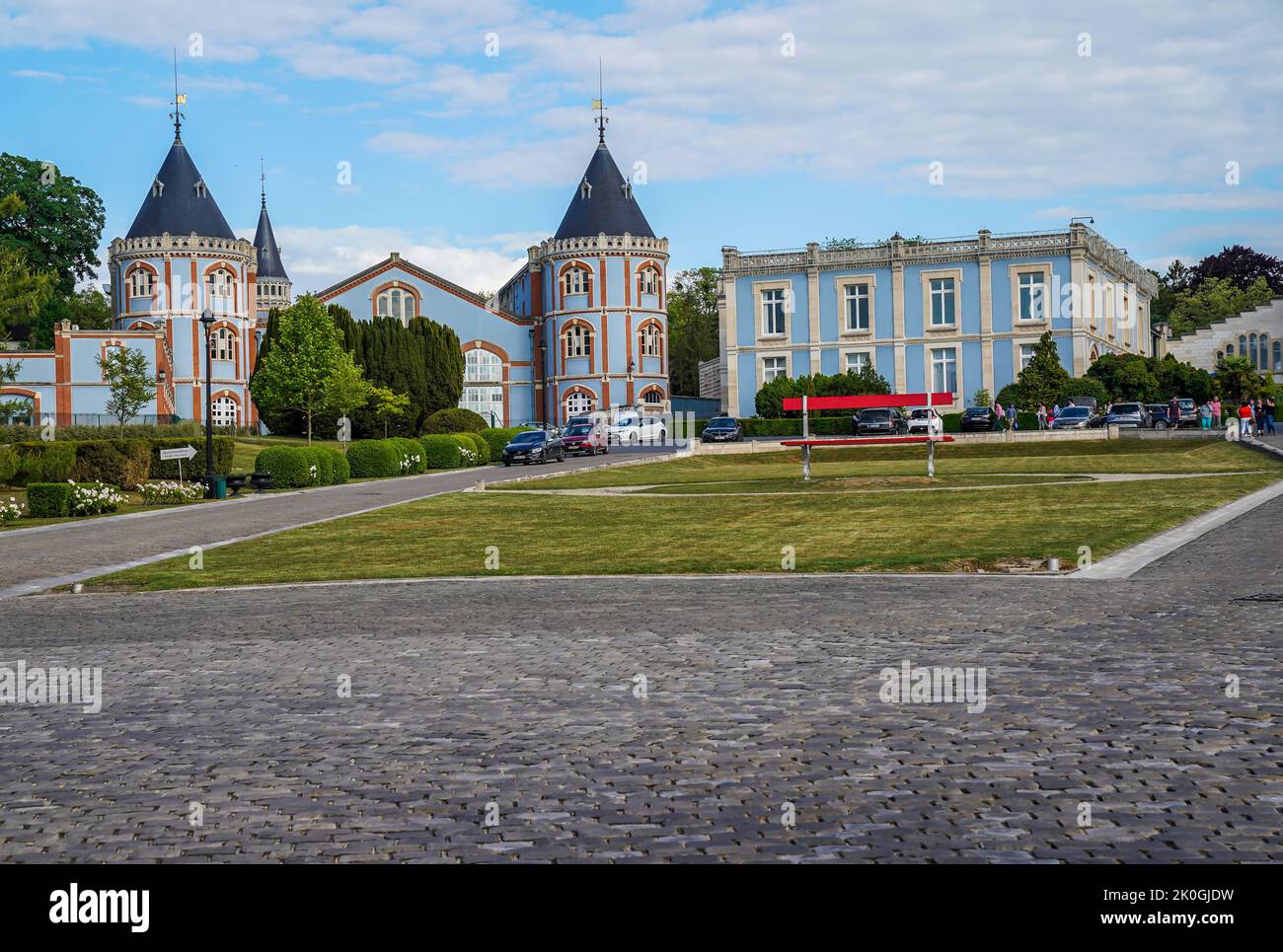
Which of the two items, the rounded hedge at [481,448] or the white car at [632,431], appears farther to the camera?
the white car at [632,431]

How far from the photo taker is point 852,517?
24438mm

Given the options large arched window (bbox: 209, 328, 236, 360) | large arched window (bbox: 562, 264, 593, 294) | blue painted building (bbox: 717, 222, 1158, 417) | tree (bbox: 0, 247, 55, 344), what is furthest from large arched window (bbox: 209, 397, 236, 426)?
tree (bbox: 0, 247, 55, 344)

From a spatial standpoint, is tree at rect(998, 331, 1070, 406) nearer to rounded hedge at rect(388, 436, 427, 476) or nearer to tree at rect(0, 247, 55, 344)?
rounded hedge at rect(388, 436, 427, 476)

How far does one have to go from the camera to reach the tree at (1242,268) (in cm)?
11756

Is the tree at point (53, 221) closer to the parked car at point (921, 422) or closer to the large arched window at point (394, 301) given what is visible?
the large arched window at point (394, 301)

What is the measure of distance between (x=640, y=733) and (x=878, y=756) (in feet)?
4.72

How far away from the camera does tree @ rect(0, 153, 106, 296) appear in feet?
314

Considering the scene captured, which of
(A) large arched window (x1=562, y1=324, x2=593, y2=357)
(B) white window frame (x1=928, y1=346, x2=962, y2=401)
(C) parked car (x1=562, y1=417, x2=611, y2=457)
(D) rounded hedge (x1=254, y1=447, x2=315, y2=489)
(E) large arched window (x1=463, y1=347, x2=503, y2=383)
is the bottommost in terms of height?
(D) rounded hedge (x1=254, y1=447, x2=315, y2=489)

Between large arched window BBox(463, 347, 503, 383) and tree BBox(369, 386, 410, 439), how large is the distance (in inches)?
798

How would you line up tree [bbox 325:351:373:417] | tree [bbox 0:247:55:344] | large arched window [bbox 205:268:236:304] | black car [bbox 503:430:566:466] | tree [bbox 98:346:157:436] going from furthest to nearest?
large arched window [bbox 205:268:236:304] → tree [bbox 98:346:157:436] → tree [bbox 325:351:373:417] → black car [bbox 503:430:566:466] → tree [bbox 0:247:55:344]

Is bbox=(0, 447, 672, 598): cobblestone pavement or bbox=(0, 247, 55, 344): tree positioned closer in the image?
bbox=(0, 447, 672, 598): cobblestone pavement

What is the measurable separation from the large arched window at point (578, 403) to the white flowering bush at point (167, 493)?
5523cm

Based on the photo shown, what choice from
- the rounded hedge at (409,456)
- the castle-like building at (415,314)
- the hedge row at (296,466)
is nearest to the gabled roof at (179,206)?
the castle-like building at (415,314)
